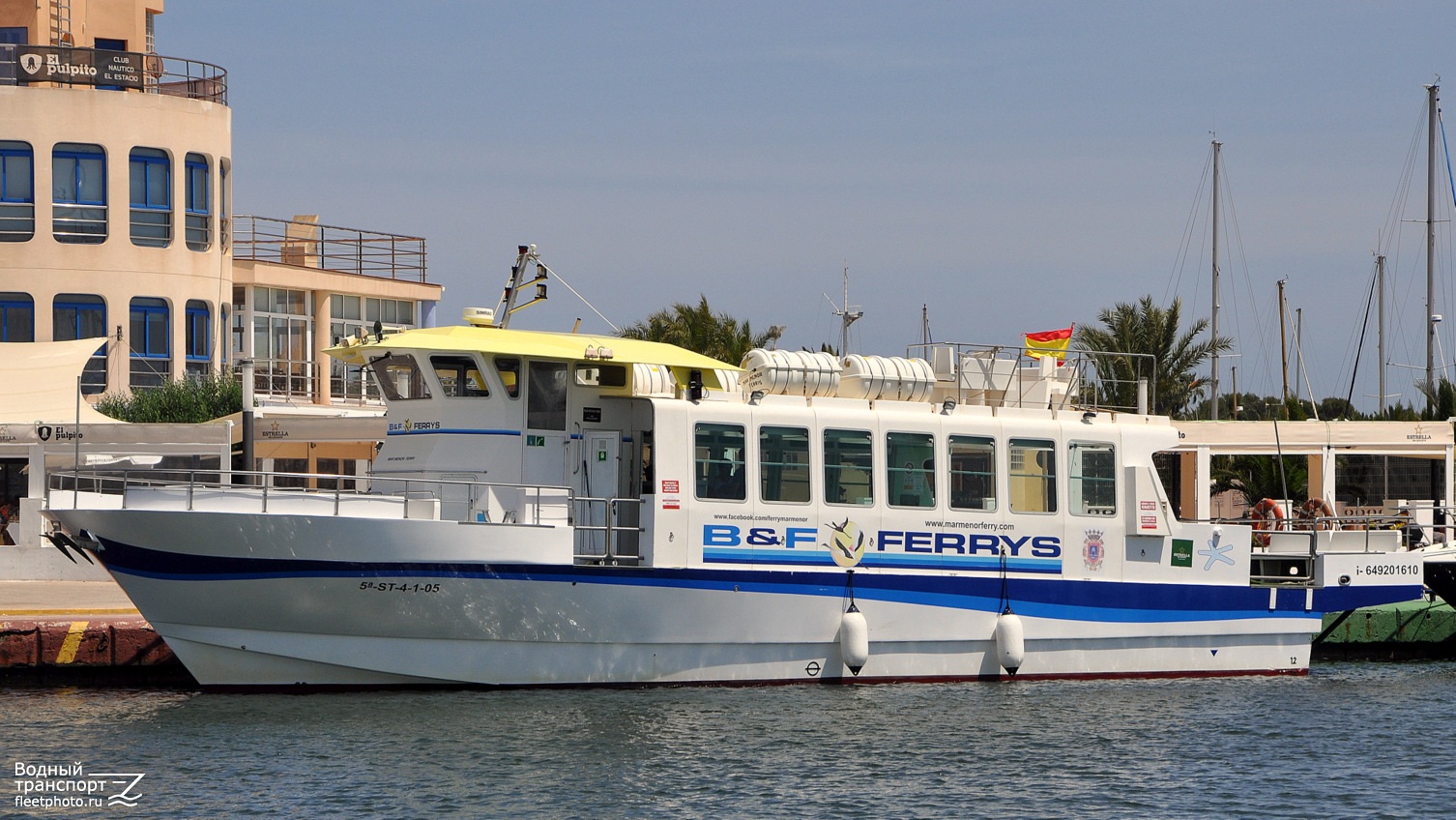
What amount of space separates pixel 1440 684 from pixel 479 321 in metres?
14.3

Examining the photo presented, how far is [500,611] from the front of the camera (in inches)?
762

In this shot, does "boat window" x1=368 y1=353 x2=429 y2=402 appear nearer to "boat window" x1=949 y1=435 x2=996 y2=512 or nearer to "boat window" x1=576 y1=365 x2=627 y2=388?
"boat window" x1=576 y1=365 x2=627 y2=388

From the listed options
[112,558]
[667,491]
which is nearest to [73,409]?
[112,558]

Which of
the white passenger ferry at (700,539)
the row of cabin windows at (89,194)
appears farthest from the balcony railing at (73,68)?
the white passenger ferry at (700,539)

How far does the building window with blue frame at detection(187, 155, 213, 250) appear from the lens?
38.1 meters

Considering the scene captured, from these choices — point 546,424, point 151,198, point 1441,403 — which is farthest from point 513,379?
point 1441,403

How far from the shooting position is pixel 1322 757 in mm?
18016

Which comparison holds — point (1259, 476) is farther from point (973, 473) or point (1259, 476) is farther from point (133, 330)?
point (133, 330)

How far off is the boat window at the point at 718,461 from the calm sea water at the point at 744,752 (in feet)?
8.09

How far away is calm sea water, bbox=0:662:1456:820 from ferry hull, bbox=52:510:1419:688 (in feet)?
1.21

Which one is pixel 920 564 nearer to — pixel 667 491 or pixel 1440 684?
pixel 667 491

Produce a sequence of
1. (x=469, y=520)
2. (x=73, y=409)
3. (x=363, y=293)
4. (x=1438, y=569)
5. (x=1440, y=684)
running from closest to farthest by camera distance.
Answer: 1. (x=469, y=520)
2. (x=1440, y=684)
3. (x=1438, y=569)
4. (x=73, y=409)
5. (x=363, y=293)

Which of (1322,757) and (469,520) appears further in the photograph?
(469,520)

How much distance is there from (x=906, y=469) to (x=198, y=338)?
22.7m
